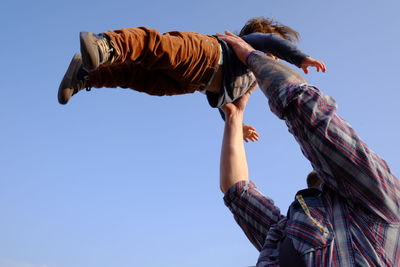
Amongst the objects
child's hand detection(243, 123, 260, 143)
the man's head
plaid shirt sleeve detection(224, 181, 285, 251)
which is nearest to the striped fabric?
plaid shirt sleeve detection(224, 181, 285, 251)

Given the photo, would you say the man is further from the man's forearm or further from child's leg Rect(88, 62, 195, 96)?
child's leg Rect(88, 62, 195, 96)

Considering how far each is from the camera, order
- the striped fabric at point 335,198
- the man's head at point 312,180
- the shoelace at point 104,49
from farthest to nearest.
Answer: the man's head at point 312,180 → the shoelace at point 104,49 → the striped fabric at point 335,198

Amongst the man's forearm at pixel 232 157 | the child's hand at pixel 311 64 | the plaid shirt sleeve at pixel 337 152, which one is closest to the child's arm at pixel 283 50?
the child's hand at pixel 311 64

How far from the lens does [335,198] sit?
184 centimetres

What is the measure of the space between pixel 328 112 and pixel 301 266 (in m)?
0.65

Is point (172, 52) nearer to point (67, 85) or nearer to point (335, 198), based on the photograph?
point (67, 85)

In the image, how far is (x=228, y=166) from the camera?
2.73 metres

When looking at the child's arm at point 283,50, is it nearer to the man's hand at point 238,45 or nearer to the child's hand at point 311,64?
the child's hand at point 311,64

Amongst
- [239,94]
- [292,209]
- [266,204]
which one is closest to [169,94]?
[239,94]

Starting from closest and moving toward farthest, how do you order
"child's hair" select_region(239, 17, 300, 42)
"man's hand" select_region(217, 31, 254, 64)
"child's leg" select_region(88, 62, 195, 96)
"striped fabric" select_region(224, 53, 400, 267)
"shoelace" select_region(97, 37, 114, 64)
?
1. "striped fabric" select_region(224, 53, 400, 267)
2. "shoelace" select_region(97, 37, 114, 64)
3. "man's hand" select_region(217, 31, 254, 64)
4. "child's leg" select_region(88, 62, 195, 96)
5. "child's hair" select_region(239, 17, 300, 42)

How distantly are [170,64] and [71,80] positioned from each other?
669mm

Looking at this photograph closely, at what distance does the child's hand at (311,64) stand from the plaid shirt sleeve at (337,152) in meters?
1.14

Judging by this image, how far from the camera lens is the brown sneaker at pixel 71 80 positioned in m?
2.80

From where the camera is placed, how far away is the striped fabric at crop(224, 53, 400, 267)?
5.37 ft
